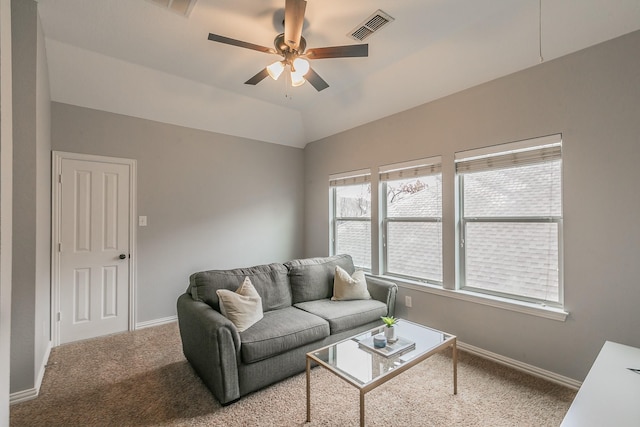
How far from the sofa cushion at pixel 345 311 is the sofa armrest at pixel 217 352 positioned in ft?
3.01

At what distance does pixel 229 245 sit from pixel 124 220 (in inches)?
52.2

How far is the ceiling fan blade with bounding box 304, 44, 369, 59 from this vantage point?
211 cm

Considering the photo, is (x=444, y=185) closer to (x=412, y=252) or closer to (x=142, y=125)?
(x=412, y=252)

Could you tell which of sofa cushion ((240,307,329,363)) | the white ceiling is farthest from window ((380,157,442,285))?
sofa cushion ((240,307,329,363))

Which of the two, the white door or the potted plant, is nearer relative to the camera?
the potted plant

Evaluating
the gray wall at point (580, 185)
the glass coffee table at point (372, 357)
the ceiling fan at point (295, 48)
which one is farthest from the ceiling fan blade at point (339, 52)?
the glass coffee table at point (372, 357)

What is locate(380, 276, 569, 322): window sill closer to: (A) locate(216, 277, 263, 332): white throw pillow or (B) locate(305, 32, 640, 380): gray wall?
(B) locate(305, 32, 640, 380): gray wall

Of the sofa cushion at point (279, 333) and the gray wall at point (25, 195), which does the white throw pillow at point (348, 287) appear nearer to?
the sofa cushion at point (279, 333)

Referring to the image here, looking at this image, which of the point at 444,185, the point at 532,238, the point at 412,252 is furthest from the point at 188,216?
the point at 532,238

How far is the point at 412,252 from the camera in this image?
354 centimetres

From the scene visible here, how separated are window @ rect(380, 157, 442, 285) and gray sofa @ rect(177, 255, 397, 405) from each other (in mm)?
430

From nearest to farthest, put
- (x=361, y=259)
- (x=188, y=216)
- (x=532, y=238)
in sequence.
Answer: (x=532, y=238) → (x=188, y=216) → (x=361, y=259)

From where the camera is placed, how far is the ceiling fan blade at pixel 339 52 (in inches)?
83.0

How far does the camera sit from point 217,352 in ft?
6.73
